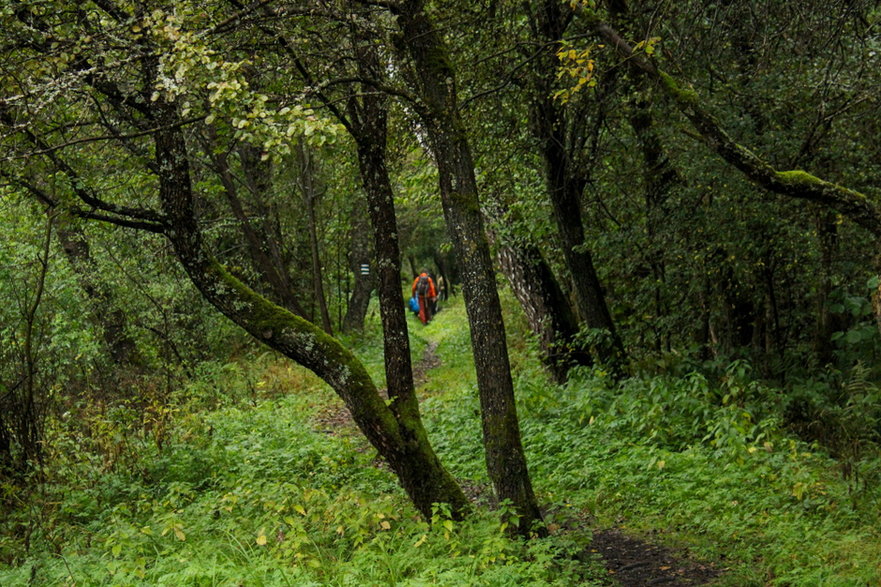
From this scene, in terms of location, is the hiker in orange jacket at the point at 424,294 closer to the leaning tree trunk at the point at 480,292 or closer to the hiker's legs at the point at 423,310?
the hiker's legs at the point at 423,310

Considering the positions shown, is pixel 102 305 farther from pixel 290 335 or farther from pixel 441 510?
pixel 441 510

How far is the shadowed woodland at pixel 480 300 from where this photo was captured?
18.4 ft

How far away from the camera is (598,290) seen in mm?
10984

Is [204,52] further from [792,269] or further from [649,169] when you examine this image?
[792,269]

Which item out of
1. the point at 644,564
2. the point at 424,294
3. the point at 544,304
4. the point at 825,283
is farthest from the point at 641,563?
the point at 424,294

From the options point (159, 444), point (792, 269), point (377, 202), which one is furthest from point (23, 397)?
point (792, 269)

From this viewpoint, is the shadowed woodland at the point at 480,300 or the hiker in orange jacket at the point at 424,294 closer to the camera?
the shadowed woodland at the point at 480,300

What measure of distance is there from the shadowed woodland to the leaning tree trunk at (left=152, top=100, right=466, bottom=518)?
0.09 ft

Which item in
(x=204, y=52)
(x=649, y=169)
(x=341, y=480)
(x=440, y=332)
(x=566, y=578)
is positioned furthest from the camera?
(x=440, y=332)

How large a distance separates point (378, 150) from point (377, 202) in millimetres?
522

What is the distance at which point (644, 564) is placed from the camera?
6.11 metres

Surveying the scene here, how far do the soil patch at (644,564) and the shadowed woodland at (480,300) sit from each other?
1.7 inches

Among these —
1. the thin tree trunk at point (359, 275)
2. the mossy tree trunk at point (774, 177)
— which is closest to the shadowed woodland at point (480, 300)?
the mossy tree trunk at point (774, 177)

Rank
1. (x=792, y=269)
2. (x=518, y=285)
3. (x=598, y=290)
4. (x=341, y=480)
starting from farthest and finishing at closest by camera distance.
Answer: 1. (x=518, y=285)
2. (x=598, y=290)
3. (x=792, y=269)
4. (x=341, y=480)
